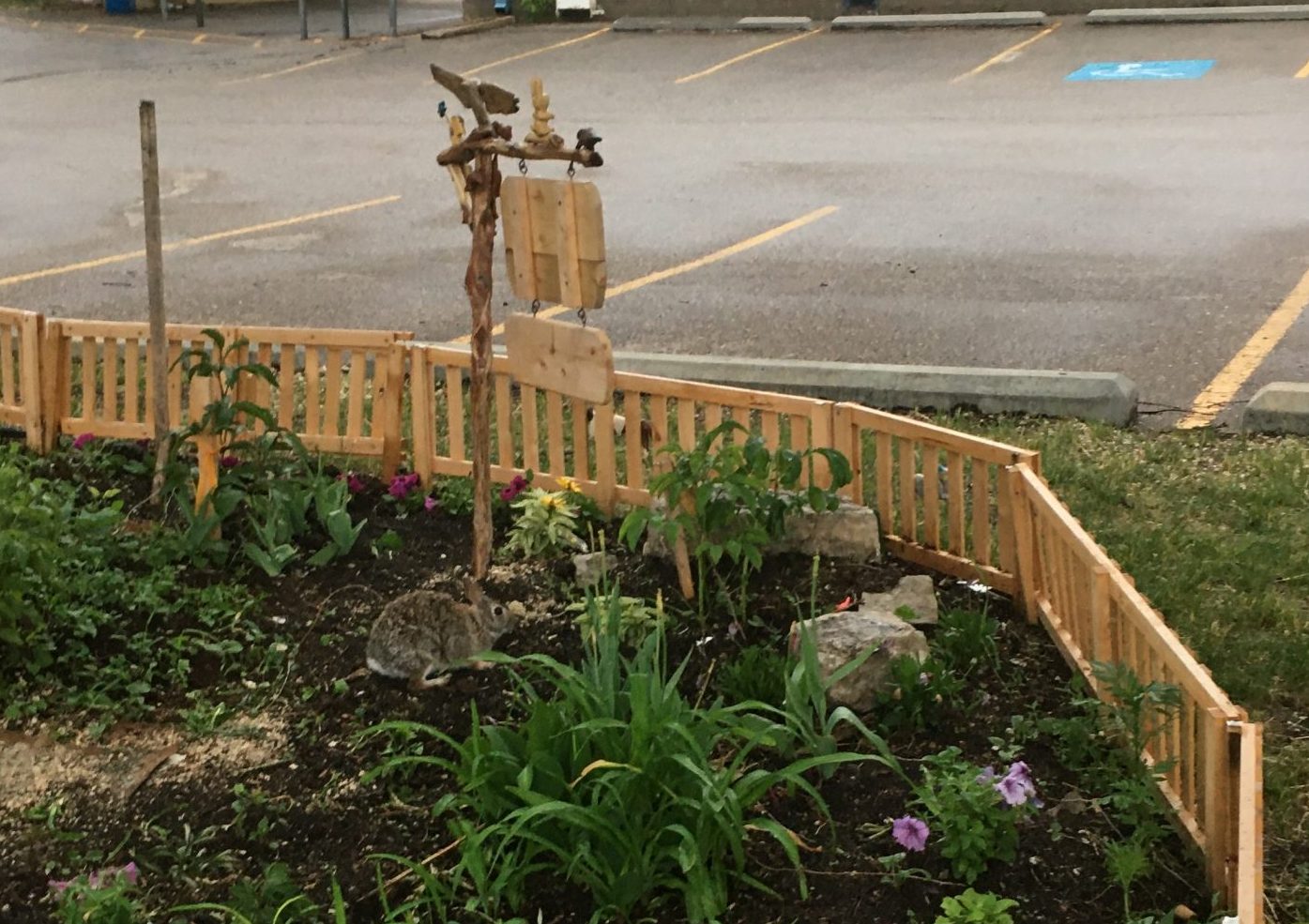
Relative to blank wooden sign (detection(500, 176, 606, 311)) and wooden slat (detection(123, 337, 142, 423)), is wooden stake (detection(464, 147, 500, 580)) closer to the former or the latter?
blank wooden sign (detection(500, 176, 606, 311))

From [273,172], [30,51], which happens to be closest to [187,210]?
[273,172]

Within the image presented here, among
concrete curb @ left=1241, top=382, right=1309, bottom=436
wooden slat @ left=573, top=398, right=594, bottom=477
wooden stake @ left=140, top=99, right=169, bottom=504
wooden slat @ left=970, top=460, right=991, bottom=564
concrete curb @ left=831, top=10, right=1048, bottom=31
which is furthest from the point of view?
concrete curb @ left=831, top=10, right=1048, bottom=31

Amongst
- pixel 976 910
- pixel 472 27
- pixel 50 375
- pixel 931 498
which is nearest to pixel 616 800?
pixel 976 910

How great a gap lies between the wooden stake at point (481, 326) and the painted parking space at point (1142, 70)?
550 inches

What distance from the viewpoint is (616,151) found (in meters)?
14.3

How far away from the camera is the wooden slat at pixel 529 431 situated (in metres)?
5.40

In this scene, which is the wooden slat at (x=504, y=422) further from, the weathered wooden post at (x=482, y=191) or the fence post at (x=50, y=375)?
the fence post at (x=50, y=375)

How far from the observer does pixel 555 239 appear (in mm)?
4441

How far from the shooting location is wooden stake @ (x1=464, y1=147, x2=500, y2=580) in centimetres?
455

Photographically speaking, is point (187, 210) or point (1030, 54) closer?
point (187, 210)

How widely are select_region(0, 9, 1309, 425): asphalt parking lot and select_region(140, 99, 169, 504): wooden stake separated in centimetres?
300

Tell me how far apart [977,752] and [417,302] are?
579 centimetres

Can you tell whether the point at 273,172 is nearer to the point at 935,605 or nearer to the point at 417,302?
the point at 417,302

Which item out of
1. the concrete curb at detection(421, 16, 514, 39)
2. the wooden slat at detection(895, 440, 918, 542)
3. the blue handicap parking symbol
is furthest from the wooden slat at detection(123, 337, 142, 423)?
the concrete curb at detection(421, 16, 514, 39)
